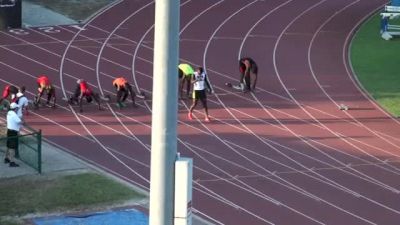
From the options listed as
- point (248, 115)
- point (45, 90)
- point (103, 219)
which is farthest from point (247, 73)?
point (103, 219)

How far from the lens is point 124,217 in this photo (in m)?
14.4

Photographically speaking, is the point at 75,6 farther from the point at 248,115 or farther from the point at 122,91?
the point at 248,115

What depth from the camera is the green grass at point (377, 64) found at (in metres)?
26.2

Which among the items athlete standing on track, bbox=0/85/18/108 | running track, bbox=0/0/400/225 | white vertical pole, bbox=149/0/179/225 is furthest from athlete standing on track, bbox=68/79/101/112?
white vertical pole, bbox=149/0/179/225

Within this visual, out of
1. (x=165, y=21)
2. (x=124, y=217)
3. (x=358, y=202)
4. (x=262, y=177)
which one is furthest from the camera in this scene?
(x=262, y=177)

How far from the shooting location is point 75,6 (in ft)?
120

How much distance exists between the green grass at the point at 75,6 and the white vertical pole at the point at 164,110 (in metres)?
29.5

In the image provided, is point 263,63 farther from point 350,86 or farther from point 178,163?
point 178,163

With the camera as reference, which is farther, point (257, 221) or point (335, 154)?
point (335, 154)

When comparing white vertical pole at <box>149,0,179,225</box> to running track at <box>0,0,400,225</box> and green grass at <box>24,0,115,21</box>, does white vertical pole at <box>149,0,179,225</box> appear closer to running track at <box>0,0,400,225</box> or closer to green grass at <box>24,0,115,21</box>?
running track at <box>0,0,400,225</box>

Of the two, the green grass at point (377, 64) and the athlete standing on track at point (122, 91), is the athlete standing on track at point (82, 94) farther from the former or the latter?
the green grass at point (377, 64)

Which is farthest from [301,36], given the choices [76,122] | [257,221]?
[257,221]

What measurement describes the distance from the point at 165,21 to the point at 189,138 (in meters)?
15.2

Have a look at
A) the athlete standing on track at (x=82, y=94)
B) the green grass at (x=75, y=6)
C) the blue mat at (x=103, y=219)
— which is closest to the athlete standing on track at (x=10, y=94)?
the athlete standing on track at (x=82, y=94)
